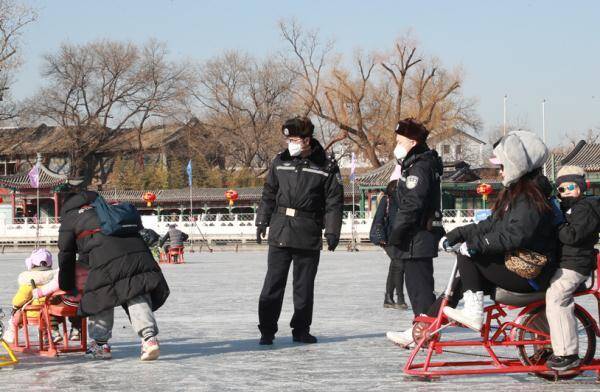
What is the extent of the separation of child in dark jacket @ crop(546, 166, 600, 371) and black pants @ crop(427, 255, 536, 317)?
0.55 ft

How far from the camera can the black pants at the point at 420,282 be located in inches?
294

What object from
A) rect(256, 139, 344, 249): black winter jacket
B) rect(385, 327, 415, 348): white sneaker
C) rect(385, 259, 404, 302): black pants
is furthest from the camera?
rect(385, 259, 404, 302): black pants

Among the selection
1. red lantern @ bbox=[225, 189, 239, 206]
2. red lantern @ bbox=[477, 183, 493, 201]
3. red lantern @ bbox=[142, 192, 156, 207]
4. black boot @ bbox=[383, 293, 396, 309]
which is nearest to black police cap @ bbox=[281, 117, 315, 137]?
black boot @ bbox=[383, 293, 396, 309]

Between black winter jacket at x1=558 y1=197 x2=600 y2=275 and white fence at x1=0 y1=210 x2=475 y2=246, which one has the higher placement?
black winter jacket at x1=558 y1=197 x2=600 y2=275

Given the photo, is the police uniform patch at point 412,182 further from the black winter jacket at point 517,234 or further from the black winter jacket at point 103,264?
the black winter jacket at point 103,264

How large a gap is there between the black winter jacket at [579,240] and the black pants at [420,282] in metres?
1.35

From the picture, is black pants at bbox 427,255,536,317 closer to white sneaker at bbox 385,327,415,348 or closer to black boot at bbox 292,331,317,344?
white sneaker at bbox 385,327,415,348

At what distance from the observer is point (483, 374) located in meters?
6.63

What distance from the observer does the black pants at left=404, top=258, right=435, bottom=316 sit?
24.5 feet

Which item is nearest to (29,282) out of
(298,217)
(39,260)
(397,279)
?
(39,260)

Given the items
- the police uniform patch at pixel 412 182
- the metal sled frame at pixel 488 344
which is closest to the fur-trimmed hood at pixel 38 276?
the police uniform patch at pixel 412 182

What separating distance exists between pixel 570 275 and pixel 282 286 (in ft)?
9.21

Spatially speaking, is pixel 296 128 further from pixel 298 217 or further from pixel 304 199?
pixel 298 217

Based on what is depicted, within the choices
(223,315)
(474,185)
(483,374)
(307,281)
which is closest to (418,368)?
(483,374)
